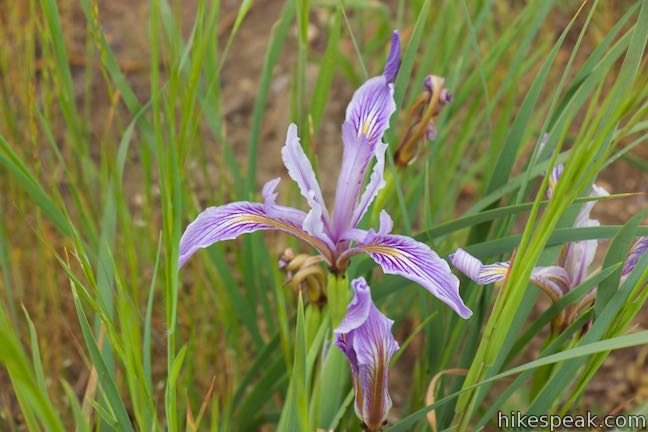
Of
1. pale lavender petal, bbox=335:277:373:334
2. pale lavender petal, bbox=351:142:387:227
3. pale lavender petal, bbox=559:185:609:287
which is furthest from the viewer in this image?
pale lavender petal, bbox=559:185:609:287

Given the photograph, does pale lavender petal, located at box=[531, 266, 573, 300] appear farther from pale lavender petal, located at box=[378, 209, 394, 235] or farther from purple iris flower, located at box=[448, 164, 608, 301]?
pale lavender petal, located at box=[378, 209, 394, 235]

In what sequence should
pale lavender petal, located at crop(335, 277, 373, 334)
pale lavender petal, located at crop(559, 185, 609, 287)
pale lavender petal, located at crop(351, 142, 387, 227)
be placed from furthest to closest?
pale lavender petal, located at crop(559, 185, 609, 287) < pale lavender petal, located at crop(351, 142, 387, 227) < pale lavender petal, located at crop(335, 277, 373, 334)

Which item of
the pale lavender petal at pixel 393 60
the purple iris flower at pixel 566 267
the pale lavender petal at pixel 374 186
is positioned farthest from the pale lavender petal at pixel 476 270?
the pale lavender petal at pixel 393 60

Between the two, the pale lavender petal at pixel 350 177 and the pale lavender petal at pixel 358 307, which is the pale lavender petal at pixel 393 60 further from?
the pale lavender petal at pixel 358 307

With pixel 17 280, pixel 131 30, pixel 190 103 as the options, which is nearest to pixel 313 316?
pixel 190 103

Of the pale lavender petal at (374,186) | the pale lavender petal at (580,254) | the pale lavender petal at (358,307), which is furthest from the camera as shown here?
the pale lavender petal at (580,254)

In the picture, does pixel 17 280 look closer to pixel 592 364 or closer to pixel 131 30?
pixel 131 30

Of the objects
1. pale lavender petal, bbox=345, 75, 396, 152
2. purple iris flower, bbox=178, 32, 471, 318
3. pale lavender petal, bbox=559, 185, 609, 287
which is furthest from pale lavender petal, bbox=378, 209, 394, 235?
pale lavender petal, bbox=559, 185, 609, 287

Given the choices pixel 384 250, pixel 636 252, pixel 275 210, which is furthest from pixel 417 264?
pixel 636 252
